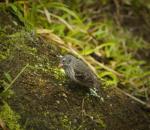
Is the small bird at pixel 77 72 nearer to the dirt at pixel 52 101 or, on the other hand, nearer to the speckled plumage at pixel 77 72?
the speckled plumage at pixel 77 72

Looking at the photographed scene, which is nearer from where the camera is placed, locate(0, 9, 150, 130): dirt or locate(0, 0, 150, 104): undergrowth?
locate(0, 9, 150, 130): dirt

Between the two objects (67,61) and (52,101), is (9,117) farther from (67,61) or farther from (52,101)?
(67,61)

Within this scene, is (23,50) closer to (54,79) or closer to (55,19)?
(54,79)

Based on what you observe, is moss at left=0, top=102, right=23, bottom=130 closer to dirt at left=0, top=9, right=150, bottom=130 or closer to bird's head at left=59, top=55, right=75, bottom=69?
dirt at left=0, top=9, right=150, bottom=130

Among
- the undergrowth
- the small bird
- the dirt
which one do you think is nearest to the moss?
the dirt

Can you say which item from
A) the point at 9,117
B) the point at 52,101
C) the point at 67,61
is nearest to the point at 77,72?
the point at 67,61

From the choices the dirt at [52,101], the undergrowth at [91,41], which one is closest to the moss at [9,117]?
the dirt at [52,101]
